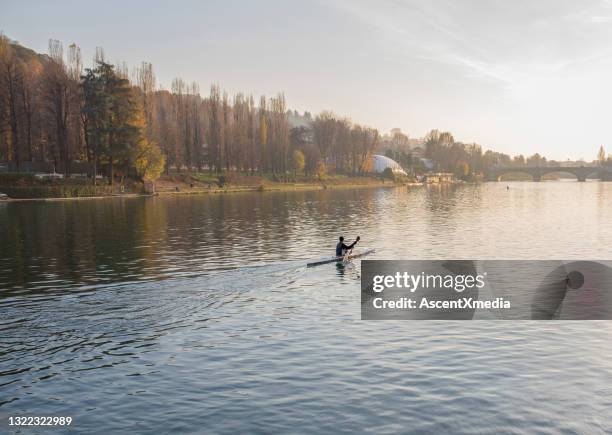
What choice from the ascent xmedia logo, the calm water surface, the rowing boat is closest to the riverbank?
the calm water surface

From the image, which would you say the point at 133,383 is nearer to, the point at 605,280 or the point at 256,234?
the point at 605,280

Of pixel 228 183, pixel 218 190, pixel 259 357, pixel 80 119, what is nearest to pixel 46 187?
pixel 80 119

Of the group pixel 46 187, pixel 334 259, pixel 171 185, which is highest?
pixel 171 185

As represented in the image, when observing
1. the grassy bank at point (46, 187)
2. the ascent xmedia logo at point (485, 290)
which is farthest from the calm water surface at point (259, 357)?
the grassy bank at point (46, 187)

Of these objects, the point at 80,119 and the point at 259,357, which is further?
the point at 80,119

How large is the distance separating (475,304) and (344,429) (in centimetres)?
1557

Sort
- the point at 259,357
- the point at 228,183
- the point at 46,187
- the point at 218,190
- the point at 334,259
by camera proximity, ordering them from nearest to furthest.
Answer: the point at 259,357 → the point at 334,259 → the point at 46,187 → the point at 218,190 → the point at 228,183

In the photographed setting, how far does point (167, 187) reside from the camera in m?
127

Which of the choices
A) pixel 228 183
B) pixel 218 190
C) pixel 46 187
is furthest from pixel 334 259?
pixel 228 183

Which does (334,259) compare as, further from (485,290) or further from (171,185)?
(171,185)

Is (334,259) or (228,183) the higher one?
(228,183)

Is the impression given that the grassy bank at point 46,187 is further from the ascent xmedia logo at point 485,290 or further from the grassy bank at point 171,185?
the ascent xmedia logo at point 485,290

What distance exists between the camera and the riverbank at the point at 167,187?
9662cm

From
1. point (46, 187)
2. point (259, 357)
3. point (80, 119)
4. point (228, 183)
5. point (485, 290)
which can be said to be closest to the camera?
point (259, 357)
